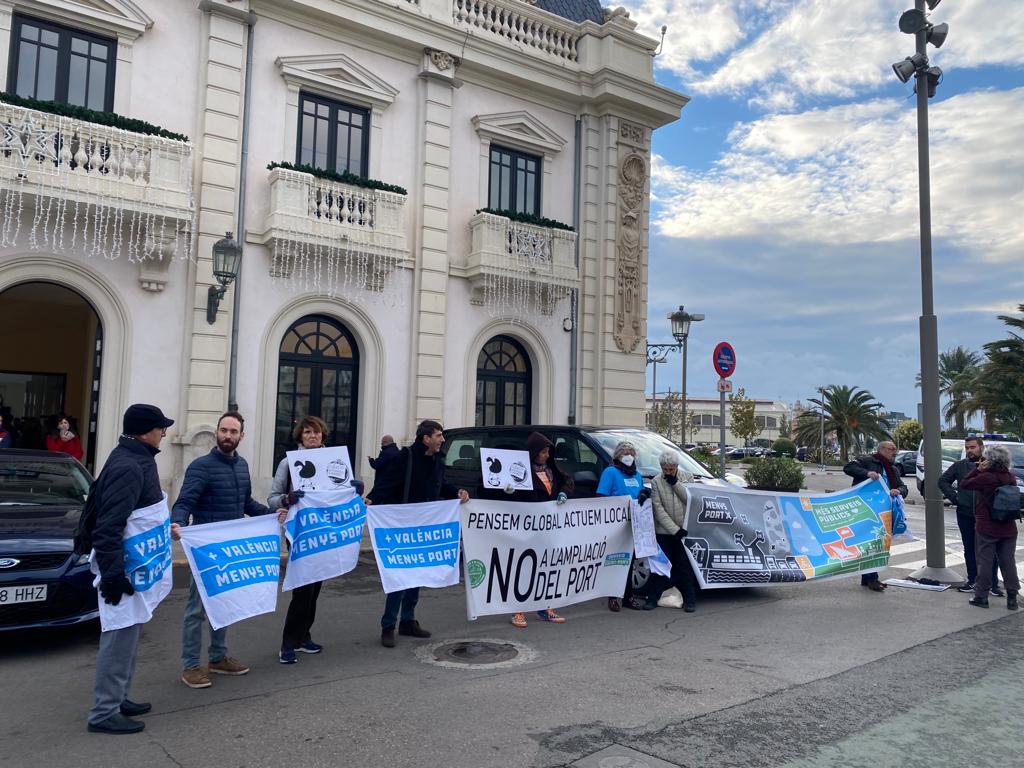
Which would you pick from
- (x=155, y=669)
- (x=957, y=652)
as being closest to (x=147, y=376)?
(x=155, y=669)

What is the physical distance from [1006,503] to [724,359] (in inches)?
209

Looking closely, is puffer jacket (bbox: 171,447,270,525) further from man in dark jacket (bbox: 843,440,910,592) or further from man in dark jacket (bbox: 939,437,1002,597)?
man in dark jacket (bbox: 939,437,1002,597)

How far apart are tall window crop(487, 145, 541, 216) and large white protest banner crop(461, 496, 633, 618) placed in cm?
1017

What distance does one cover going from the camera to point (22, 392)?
22.9 meters

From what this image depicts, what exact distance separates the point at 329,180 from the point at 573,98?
21.1ft

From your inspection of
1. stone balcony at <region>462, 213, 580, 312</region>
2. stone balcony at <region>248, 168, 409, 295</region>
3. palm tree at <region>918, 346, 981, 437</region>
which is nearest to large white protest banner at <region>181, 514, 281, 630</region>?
stone balcony at <region>248, 168, 409, 295</region>

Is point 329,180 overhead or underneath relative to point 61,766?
overhead

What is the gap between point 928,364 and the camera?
10.4 m

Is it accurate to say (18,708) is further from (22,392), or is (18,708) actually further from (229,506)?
(22,392)

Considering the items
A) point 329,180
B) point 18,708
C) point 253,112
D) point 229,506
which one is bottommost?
point 18,708

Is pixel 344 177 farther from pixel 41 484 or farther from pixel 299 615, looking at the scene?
pixel 299 615

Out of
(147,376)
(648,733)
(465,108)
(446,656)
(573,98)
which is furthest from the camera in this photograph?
(573,98)

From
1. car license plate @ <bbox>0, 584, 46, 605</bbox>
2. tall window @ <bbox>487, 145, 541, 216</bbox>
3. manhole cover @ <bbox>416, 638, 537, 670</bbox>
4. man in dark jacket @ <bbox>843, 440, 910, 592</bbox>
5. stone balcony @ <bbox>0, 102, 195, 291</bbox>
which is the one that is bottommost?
manhole cover @ <bbox>416, 638, 537, 670</bbox>

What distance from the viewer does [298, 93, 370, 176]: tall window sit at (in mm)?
14734
